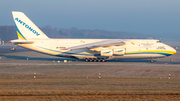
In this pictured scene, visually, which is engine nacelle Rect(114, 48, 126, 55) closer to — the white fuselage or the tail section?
the white fuselage

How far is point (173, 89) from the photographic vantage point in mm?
15117

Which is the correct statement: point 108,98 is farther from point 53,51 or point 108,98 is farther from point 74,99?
point 53,51

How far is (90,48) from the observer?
109 feet

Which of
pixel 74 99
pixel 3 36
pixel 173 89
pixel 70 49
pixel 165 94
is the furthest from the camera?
pixel 3 36

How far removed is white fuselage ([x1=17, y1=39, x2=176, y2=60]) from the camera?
34.0m

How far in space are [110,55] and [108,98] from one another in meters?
20.8

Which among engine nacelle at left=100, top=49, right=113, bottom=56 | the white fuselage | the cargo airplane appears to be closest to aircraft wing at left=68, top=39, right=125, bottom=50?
the cargo airplane

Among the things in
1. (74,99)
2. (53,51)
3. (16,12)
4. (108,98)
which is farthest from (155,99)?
(16,12)

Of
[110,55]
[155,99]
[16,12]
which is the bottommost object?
[155,99]

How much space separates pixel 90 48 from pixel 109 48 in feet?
9.74

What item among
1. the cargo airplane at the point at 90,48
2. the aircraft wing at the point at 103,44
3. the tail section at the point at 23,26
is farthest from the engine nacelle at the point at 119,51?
Answer: the tail section at the point at 23,26

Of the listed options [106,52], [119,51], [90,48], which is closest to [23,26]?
[90,48]

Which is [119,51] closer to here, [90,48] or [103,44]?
[103,44]

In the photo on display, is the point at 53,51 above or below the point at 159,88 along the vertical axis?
above
